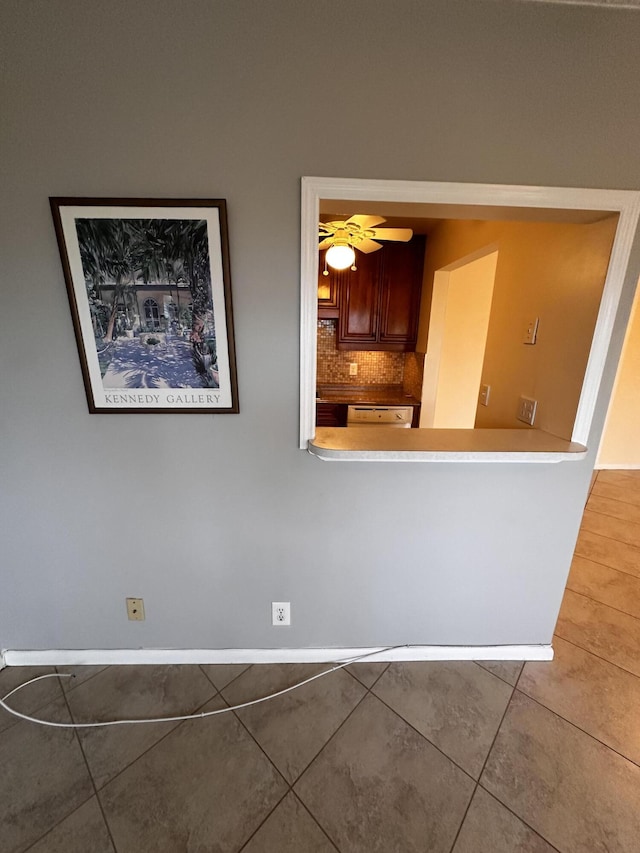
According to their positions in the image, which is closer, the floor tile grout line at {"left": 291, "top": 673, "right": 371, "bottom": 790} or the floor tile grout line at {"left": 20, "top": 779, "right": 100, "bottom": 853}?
the floor tile grout line at {"left": 20, "top": 779, "right": 100, "bottom": 853}

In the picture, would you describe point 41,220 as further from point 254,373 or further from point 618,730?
point 618,730

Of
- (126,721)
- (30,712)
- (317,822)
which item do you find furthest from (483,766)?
(30,712)

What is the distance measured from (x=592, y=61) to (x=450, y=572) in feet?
6.04

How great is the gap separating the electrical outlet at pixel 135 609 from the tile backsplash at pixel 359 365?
111 inches

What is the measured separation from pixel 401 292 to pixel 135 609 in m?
3.33

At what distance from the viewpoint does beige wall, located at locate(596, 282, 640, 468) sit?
145 inches

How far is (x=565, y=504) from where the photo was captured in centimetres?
147

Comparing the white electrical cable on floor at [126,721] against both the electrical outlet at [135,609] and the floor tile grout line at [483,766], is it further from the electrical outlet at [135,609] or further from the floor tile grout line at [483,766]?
the floor tile grout line at [483,766]

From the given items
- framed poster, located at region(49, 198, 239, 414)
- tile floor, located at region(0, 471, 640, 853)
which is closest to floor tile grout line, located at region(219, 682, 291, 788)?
tile floor, located at region(0, 471, 640, 853)

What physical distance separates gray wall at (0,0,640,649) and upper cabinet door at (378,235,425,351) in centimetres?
238

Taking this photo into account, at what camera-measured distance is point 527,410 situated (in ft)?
5.54

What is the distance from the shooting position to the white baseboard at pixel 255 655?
1573 millimetres

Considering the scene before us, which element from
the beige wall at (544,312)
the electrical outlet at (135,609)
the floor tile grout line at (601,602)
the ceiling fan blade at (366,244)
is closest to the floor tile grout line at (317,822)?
the electrical outlet at (135,609)

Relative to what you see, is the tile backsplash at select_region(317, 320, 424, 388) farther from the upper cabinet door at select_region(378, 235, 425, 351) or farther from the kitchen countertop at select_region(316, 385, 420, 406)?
the upper cabinet door at select_region(378, 235, 425, 351)
